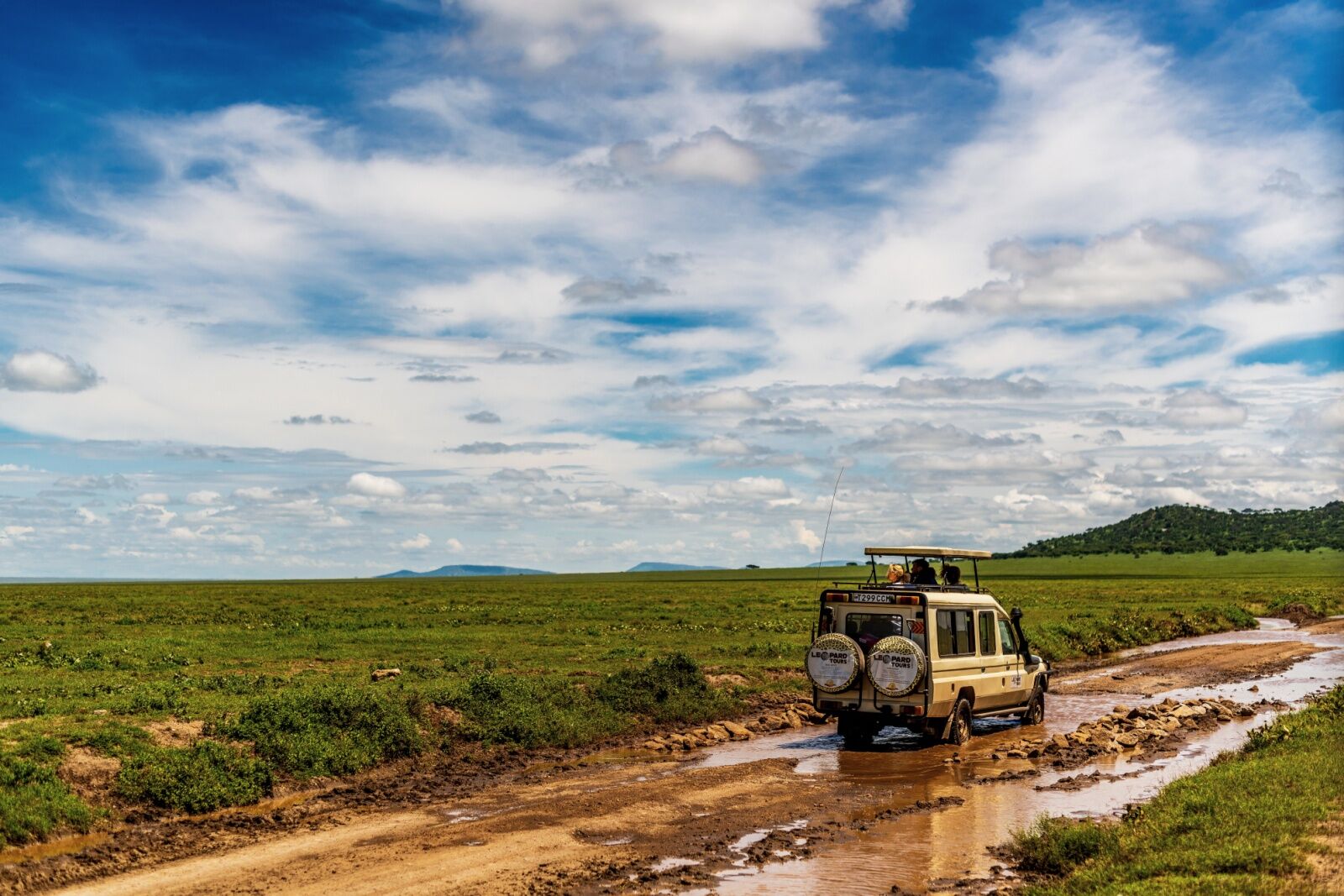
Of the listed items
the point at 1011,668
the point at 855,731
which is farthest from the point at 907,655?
the point at 1011,668

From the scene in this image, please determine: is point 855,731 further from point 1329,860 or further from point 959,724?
point 1329,860

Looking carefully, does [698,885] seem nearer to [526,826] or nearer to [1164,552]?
[526,826]

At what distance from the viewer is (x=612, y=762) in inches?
784

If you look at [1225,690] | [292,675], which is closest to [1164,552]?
[1225,690]

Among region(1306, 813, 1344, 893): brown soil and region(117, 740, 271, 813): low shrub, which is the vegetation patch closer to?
region(117, 740, 271, 813): low shrub

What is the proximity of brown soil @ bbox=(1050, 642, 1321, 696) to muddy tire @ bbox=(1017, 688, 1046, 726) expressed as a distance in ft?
23.4

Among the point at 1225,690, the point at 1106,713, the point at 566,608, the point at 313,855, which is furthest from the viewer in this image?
the point at 566,608

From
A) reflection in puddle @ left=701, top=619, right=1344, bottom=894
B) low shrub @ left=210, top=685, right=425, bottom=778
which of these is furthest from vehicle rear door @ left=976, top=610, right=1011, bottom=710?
low shrub @ left=210, top=685, right=425, bottom=778

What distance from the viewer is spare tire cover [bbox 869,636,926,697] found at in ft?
61.7

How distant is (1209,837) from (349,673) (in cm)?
2150

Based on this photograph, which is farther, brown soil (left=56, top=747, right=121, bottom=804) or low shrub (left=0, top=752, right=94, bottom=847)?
brown soil (left=56, top=747, right=121, bottom=804)

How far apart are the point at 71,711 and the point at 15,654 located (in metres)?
14.9

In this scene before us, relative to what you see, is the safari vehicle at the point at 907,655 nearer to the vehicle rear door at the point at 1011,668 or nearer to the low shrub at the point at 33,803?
the vehicle rear door at the point at 1011,668

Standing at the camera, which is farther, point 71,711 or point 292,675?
point 292,675
